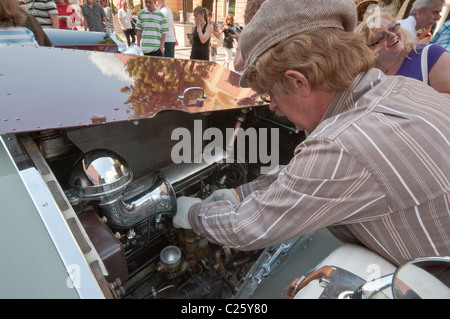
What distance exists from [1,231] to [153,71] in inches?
46.6

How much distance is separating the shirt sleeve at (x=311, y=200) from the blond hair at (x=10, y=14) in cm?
215

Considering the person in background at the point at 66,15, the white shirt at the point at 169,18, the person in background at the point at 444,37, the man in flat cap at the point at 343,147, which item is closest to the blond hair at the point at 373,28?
the man in flat cap at the point at 343,147

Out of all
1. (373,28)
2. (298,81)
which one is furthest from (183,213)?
(373,28)

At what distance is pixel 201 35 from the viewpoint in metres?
5.09

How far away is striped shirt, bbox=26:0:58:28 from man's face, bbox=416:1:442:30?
4.38 meters

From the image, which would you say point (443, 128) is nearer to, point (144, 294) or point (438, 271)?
point (438, 271)

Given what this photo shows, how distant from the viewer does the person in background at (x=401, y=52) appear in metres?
1.76

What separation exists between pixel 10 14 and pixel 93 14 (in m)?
5.18

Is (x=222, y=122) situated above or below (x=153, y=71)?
below

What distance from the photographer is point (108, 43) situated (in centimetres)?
291

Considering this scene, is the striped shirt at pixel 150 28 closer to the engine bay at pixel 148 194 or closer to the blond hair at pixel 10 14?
the blond hair at pixel 10 14

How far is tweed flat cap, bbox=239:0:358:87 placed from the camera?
0.94 meters

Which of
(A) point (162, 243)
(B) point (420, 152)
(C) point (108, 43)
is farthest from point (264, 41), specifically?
(C) point (108, 43)

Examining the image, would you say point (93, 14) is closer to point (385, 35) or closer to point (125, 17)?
point (125, 17)
